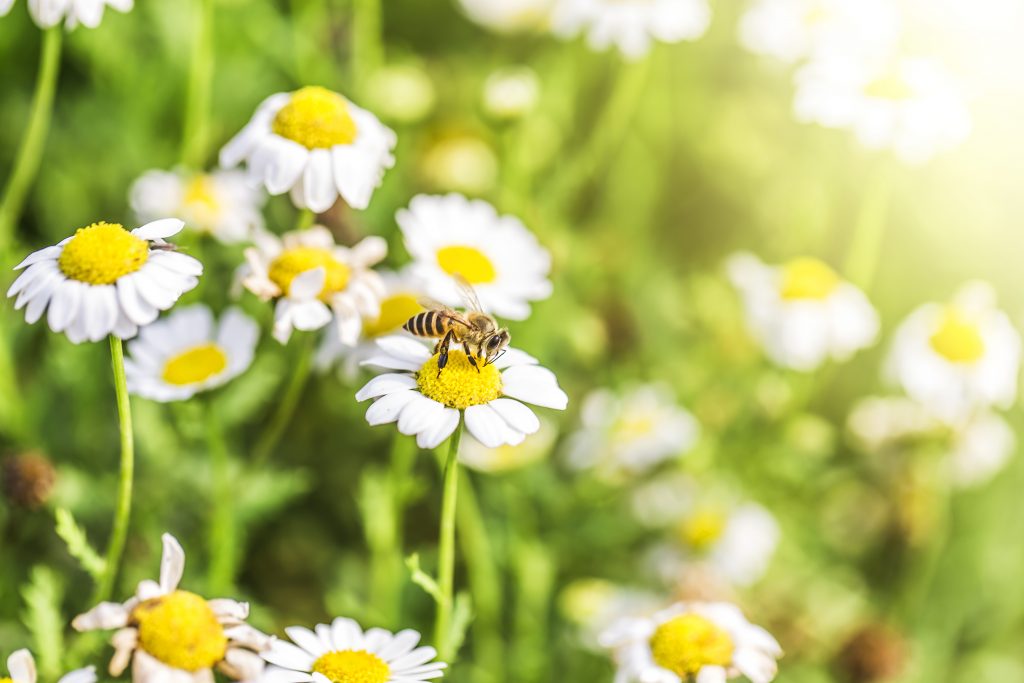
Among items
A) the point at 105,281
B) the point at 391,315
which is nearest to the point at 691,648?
the point at 391,315

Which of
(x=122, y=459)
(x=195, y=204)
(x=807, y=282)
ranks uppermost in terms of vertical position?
(x=807, y=282)

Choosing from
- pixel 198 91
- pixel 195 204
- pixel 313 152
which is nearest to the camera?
pixel 313 152

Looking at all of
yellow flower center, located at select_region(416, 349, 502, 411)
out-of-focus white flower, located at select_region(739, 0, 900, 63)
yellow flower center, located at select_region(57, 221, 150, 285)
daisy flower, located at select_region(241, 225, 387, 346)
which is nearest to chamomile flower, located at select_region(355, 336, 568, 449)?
yellow flower center, located at select_region(416, 349, 502, 411)

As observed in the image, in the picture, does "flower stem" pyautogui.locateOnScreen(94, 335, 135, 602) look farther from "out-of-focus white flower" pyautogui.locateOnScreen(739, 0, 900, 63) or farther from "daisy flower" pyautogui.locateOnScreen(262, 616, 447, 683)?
"out-of-focus white flower" pyautogui.locateOnScreen(739, 0, 900, 63)

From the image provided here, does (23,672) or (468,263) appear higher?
(468,263)

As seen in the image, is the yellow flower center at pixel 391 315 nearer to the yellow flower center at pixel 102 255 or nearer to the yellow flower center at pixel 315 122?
the yellow flower center at pixel 315 122

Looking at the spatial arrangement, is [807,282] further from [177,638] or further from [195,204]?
[177,638]

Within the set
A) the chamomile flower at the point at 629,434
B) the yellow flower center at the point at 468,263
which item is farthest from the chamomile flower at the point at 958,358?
the yellow flower center at the point at 468,263

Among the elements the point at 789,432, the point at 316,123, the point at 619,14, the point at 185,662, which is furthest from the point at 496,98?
the point at 185,662
